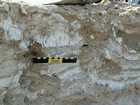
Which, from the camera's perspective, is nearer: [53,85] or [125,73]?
[53,85]

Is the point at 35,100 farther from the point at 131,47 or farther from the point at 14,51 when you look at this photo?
the point at 131,47

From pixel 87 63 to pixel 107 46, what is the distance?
0.86ft

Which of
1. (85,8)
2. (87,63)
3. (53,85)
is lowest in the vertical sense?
(53,85)

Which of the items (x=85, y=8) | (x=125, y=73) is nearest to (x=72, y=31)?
(x=85, y=8)

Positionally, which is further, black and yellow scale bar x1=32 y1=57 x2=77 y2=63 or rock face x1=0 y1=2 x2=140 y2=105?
black and yellow scale bar x1=32 y1=57 x2=77 y2=63

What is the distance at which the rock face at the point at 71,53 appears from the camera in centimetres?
178

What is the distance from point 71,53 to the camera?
2.03 meters

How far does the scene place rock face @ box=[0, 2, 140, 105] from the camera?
1.78 meters

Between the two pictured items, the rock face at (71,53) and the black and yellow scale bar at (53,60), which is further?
the black and yellow scale bar at (53,60)

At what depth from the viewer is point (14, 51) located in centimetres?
177

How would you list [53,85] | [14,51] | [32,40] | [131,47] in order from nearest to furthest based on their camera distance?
[14,51], [32,40], [53,85], [131,47]

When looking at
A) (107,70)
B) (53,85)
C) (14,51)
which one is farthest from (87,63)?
(14,51)

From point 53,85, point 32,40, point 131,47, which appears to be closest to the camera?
point 32,40

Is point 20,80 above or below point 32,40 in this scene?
below
